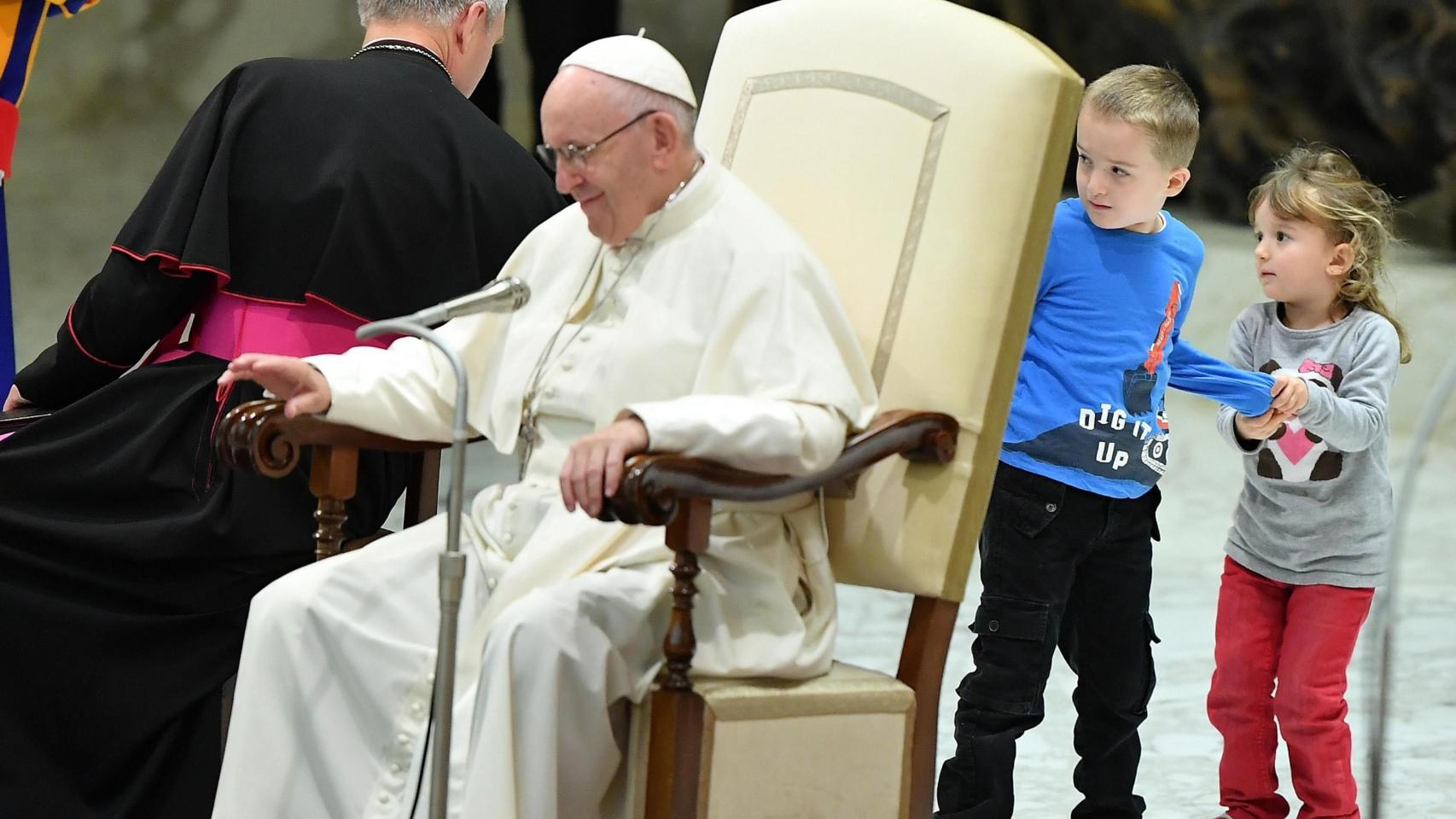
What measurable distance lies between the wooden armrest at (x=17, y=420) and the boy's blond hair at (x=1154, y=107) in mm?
2062

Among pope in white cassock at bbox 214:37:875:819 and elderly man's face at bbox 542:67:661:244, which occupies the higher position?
elderly man's face at bbox 542:67:661:244

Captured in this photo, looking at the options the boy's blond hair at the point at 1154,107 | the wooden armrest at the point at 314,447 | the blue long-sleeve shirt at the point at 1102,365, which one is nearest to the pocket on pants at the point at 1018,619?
the blue long-sleeve shirt at the point at 1102,365

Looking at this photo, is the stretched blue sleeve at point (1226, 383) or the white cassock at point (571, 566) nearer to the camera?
the white cassock at point (571, 566)

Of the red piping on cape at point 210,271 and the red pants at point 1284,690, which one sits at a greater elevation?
the red piping on cape at point 210,271

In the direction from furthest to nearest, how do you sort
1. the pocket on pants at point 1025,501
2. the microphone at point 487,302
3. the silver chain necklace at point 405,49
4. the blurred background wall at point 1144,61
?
1. the blurred background wall at point 1144,61
2. the silver chain necklace at point 405,49
3. the pocket on pants at point 1025,501
4. the microphone at point 487,302

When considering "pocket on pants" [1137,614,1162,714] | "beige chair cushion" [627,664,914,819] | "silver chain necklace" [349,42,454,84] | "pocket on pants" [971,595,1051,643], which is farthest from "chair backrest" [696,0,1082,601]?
"silver chain necklace" [349,42,454,84]

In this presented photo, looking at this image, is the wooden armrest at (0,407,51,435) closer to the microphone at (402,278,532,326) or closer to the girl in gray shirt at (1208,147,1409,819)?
the microphone at (402,278,532,326)

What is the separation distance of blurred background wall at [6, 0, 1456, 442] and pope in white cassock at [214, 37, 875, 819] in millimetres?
7218

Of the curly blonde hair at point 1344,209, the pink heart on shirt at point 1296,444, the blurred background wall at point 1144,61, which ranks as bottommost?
the pink heart on shirt at point 1296,444

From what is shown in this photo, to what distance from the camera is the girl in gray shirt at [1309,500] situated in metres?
3.40

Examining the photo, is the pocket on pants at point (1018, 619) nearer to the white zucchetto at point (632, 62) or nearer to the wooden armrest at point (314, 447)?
the wooden armrest at point (314, 447)

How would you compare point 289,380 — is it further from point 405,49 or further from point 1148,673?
point 1148,673

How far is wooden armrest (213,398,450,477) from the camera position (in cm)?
282

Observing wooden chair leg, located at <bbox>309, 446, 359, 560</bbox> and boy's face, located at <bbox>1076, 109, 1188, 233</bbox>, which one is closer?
wooden chair leg, located at <bbox>309, 446, 359, 560</bbox>
